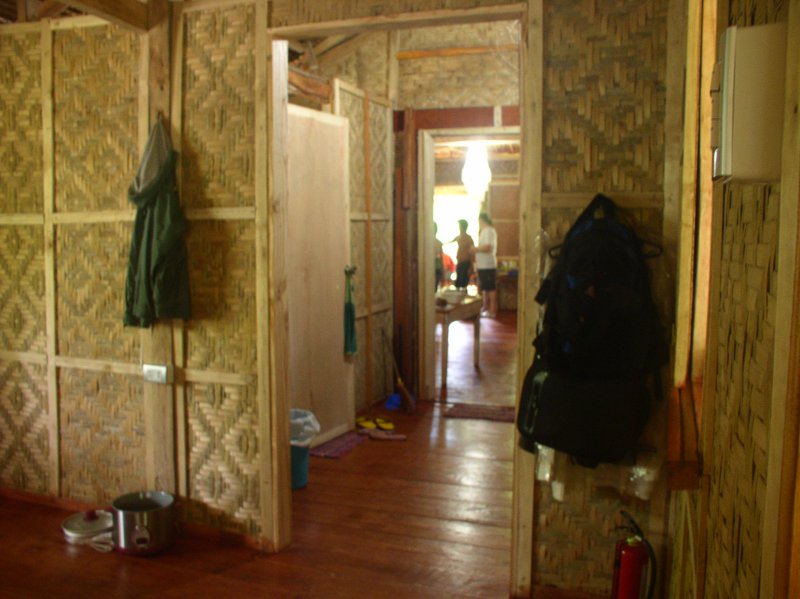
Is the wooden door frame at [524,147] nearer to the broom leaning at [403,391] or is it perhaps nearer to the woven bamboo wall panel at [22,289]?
the woven bamboo wall panel at [22,289]

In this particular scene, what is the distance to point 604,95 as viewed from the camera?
2912 mm

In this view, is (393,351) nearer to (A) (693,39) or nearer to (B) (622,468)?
(B) (622,468)

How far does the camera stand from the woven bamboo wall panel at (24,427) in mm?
4047

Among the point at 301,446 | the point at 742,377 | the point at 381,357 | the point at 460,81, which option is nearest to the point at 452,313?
the point at 381,357

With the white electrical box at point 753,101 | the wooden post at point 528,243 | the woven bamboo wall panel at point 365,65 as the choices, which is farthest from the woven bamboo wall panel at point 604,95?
the woven bamboo wall panel at point 365,65

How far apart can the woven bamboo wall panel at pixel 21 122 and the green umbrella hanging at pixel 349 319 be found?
2.28 m

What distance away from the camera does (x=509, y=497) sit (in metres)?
4.23

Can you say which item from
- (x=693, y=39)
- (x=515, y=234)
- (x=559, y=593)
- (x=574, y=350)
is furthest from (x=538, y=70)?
(x=515, y=234)

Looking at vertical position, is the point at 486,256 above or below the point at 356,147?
below

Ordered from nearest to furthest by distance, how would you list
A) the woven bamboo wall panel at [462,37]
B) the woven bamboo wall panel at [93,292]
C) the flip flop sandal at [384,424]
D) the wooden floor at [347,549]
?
the wooden floor at [347,549]
the woven bamboo wall panel at [93,292]
the flip flop sandal at [384,424]
the woven bamboo wall panel at [462,37]

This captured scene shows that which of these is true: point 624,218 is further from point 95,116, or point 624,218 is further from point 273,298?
point 95,116

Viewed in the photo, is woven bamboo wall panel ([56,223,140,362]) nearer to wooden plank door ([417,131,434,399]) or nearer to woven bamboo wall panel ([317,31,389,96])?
wooden plank door ([417,131,434,399])

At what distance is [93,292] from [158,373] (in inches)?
24.4

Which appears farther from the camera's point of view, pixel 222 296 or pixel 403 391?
pixel 403 391
